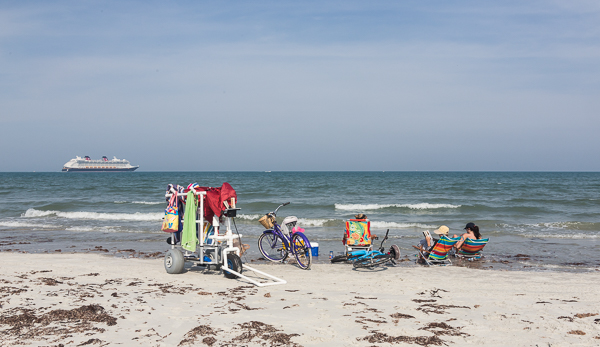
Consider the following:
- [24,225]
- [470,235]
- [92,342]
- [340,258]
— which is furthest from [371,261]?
[24,225]

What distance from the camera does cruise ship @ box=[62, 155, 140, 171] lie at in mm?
134375

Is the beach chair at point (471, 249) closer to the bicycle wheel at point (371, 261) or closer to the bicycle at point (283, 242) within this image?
the bicycle wheel at point (371, 261)

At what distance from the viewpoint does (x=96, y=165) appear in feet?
447

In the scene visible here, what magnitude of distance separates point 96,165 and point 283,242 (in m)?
144

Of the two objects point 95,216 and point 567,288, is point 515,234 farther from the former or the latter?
point 95,216

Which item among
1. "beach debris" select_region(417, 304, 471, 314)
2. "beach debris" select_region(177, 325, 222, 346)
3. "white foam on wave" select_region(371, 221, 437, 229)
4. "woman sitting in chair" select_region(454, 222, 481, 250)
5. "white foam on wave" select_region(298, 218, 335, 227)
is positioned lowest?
"white foam on wave" select_region(298, 218, 335, 227)

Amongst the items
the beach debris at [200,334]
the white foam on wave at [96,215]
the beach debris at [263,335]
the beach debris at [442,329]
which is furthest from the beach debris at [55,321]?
the white foam on wave at [96,215]

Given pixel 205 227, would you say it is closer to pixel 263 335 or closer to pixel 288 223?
pixel 288 223

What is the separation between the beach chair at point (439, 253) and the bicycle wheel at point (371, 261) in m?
1.25

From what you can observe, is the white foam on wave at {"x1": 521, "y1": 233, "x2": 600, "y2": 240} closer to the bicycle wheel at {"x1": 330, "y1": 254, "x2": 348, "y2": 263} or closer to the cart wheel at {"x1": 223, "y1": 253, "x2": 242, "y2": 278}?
the bicycle wheel at {"x1": 330, "y1": 254, "x2": 348, "y2": 263}

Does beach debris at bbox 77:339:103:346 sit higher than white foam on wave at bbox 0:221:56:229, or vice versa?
beach debris at bbox 77:339:103:346

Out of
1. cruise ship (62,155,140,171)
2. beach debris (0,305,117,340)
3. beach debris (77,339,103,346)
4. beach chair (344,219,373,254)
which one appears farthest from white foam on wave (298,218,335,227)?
cruise ship (62,155,140,171)

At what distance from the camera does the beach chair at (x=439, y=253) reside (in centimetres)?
942

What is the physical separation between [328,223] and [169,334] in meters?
14.3
